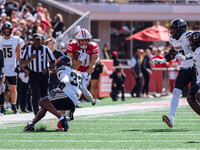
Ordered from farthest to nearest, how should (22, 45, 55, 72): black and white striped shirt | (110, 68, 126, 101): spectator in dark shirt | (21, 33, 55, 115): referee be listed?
(110, 68, 126, 101): spectator in dark shirt, (22, 45, 55, 72): black and white striped shirt, (21, 33, 55, 115): referee

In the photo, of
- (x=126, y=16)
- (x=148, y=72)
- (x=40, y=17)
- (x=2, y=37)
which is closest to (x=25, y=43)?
(x=2, y=37)

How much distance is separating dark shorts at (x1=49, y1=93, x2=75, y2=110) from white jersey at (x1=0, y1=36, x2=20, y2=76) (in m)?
4.73

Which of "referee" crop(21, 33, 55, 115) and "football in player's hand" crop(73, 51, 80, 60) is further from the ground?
"football in player's hand" crop(73, 51, 80, 60)

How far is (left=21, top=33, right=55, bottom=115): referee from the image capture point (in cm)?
1323

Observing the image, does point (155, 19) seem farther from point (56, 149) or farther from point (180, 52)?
point (56, 149)

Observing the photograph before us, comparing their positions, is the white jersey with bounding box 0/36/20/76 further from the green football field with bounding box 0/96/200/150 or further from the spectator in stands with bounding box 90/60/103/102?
the spectator in stands with bounding box 90/60/103/102

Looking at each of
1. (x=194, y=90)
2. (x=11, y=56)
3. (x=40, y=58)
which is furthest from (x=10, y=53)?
(x=194, y=90)

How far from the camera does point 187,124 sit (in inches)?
465

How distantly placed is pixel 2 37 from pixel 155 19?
20.9 m

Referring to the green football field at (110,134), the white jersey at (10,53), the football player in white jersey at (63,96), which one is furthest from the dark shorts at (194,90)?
the white jersey at (10,53)

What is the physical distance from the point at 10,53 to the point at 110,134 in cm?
585

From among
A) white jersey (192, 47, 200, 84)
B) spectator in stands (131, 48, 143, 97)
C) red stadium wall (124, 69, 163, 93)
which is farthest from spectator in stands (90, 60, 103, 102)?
white jersey (192, 47, 200, 84)

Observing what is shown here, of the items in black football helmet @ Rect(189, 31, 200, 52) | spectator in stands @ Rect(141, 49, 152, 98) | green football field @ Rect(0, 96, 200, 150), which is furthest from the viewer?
spectator in stands @ Rect(141, 49, 152, 98)

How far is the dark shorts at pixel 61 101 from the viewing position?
10500 millimetres
